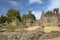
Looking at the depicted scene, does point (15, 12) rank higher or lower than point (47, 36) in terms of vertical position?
higher

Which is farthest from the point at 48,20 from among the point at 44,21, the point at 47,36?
the point at 47,36

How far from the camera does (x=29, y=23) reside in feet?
158

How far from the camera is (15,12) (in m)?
73.2

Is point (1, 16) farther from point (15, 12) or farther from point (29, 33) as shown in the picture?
point (29, 33)

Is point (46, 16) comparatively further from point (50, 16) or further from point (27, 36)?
point (27, 36)

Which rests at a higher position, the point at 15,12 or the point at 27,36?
the point at 15,12

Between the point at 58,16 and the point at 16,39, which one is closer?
the point at 16,39

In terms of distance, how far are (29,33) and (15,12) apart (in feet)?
169

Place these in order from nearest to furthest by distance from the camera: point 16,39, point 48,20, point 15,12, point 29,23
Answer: point 16,39 → point 48,20 → point 29,23 → point 15,12

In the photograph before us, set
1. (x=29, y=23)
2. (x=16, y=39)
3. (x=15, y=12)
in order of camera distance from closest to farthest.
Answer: (x=16, y=39)
(x=29, y=23)
(x=15, y=12)

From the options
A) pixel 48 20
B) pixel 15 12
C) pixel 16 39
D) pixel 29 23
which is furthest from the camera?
pixel 15 12

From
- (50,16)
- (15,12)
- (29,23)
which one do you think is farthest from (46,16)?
(15,12)

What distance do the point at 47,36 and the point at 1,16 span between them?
5398 cm

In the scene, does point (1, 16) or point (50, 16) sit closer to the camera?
point (50, 16)
